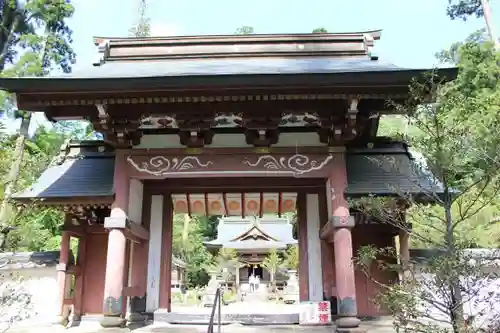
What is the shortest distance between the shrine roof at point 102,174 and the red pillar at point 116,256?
20 centimetres

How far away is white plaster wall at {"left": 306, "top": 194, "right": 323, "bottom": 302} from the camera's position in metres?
6.99

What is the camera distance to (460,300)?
3.28m

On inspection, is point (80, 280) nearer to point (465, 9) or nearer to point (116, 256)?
point (116, 256)

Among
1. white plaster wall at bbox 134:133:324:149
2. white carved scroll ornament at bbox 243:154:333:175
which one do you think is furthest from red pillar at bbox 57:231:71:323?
white carved scroll ornament at bbox 243:154:333:175

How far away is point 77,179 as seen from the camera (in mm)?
6480

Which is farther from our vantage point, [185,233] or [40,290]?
[185,233]

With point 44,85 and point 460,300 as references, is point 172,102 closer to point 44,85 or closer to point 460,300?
point 44,85

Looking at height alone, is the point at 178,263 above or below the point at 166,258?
above

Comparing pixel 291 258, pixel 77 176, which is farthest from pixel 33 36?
pixel 291 258

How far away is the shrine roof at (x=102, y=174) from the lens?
234 inches

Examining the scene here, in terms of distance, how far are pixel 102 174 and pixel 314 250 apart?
3.75 meters

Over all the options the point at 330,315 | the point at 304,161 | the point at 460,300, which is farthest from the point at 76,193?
the point at 460,300

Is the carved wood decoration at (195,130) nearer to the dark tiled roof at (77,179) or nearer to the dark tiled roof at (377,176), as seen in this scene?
the dark tiled roof at (77,179)

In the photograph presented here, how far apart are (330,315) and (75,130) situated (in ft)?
87.9
